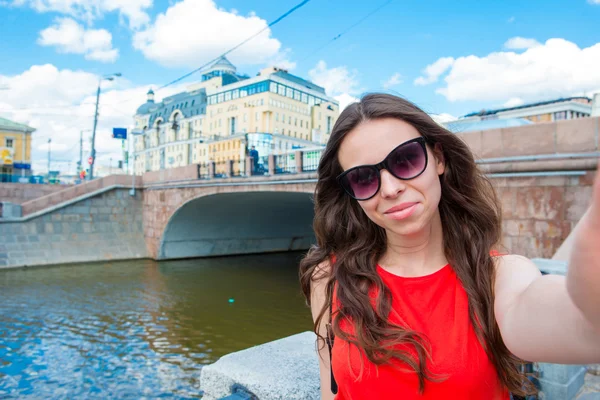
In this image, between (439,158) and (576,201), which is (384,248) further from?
(576,201)

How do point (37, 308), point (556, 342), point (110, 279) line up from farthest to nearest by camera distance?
point (110, 279), point (37, 308), point (556, 342)

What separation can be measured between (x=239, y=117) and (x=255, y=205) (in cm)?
3756

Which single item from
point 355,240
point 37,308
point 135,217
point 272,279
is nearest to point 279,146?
point 135,217

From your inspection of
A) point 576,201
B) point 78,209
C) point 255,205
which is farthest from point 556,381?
point 78,209

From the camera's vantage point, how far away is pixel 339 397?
4.32 ft

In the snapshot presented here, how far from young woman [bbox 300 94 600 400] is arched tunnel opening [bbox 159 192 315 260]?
1563 cm

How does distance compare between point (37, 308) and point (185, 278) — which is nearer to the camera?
point (37, 308)

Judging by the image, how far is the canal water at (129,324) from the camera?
7.09m

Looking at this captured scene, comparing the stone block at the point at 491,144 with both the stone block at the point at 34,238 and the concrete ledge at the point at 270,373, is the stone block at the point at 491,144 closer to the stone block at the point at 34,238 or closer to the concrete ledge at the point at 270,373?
the concrete ledge at the point at 270,373

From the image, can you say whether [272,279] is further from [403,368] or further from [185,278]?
[403,368]

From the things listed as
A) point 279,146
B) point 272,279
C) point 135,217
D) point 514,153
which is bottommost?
point 272,279

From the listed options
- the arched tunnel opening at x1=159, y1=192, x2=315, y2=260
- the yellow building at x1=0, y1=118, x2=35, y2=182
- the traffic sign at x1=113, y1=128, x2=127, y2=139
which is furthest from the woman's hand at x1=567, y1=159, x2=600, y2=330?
the yellow building at x1=0, y1=118, x2=35, y2=182

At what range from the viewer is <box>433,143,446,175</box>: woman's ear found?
4.63 ft

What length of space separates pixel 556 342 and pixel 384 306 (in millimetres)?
516
